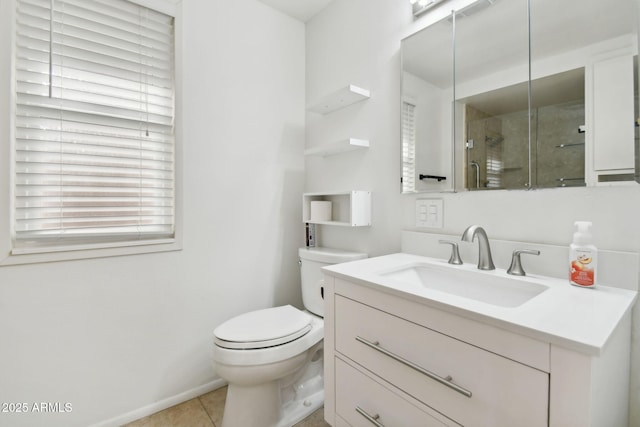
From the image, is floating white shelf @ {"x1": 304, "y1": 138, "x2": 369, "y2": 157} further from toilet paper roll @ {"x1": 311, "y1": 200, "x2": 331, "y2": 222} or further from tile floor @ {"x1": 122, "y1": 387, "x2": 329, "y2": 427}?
tile floor @ {"x1": 122, "y1": 387, "x2": 329, "y2": 427}

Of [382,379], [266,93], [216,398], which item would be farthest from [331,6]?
[216,398]

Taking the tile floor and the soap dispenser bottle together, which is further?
the tile floor

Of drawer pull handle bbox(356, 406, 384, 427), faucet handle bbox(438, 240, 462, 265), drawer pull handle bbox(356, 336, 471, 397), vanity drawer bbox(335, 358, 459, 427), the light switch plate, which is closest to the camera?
drawer pull handle bbox(356, 336, 471, 397)

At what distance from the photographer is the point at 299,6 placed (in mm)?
1865

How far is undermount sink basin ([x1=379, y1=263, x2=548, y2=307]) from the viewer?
2.90 ft

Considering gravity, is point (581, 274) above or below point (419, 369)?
above

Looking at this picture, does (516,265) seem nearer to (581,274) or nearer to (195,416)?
(581,274)

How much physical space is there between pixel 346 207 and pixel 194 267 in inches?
36.4

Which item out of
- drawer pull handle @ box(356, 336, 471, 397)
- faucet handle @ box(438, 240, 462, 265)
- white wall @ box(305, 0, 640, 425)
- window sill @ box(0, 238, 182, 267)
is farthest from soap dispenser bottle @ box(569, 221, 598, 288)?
window sill @ box(0, 238, 182, 267)

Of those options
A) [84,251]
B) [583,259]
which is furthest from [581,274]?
[84,251]

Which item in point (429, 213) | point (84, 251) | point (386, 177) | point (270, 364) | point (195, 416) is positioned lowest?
point (195, 416)

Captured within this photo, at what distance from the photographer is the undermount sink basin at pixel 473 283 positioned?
2.90 feet

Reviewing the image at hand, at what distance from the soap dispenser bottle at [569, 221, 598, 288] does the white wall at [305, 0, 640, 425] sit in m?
0.11

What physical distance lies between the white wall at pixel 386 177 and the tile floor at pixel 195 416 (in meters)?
0.88
